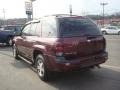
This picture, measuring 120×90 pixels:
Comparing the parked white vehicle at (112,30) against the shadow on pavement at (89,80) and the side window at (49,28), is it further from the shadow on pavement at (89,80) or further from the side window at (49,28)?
the side window at (49,28)

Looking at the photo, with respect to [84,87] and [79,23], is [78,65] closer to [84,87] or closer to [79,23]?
[84,87]

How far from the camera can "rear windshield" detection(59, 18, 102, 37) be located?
650cm

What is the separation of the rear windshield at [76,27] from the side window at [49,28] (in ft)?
0.67

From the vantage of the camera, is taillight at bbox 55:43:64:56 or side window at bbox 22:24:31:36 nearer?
taillight at bbox 55:43:64:56

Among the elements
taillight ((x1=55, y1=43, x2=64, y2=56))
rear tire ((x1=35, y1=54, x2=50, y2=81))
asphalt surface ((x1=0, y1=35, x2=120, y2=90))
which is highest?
taillight ((x1=55, y1=43, x2=64, y2=56))

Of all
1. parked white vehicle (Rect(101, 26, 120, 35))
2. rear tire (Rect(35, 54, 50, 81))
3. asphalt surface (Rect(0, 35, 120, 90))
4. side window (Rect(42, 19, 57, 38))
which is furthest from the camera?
parked white vehicle (Rect(101, 26, 120, 35))

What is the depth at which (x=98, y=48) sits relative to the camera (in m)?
6.94

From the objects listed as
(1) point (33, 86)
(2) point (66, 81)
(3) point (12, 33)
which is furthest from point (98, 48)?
(3) point (12, 33)

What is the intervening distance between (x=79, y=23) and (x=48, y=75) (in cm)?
174

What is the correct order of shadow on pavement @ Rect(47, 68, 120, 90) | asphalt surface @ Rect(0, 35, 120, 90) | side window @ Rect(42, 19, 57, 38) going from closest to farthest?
shadow on pavement @ Rect(47, 68, 120, 90), asphalt surface @ Rect(0, 35, 120, 90), side window @ Rect(42, 19, 57, 38)

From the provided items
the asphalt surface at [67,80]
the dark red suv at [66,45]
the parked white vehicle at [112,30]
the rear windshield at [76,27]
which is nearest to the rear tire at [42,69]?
the dark red suv at [66,45]

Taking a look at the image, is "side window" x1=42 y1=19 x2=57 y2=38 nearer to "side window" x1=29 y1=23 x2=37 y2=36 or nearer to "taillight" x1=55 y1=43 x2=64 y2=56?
"taillight" x1=55 y1=43 x2=64 y2=56

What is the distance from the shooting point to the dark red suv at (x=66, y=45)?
6.32 meters

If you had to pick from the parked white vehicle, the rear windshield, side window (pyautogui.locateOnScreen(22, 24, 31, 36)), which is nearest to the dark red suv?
the rear windshield
